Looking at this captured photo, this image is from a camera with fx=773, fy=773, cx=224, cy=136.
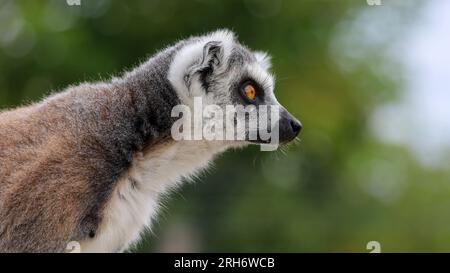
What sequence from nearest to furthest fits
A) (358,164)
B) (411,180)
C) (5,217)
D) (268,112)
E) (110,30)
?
(5,217), (268,112), (110,30), (358,164), (411,180)

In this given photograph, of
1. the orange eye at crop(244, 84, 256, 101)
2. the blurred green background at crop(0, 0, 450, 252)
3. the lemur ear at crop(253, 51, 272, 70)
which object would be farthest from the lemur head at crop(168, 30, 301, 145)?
the blurred green background at crop(0, 0, 450, 252)

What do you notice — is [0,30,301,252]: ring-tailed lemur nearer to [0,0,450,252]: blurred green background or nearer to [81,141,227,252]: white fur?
[81,141,227,252]: white fur

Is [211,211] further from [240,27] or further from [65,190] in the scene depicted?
[65,190]

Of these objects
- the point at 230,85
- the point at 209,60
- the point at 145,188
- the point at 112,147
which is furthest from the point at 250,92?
the point at 112,147

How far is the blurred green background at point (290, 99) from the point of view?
1281 cm

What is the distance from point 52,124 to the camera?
4648 mm

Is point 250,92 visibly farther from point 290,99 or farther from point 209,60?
point 290,99

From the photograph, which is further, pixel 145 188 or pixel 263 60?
pixel 263 60

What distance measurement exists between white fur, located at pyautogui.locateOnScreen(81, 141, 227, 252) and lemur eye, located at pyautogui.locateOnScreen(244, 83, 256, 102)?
1.17 feet

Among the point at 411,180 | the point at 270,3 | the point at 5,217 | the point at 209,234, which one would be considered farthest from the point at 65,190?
the point at 411,180

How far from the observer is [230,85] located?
507 centimetres

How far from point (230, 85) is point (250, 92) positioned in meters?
0.14

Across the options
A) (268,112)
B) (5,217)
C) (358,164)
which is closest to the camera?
(5,217)

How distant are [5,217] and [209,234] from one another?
28.3ft
